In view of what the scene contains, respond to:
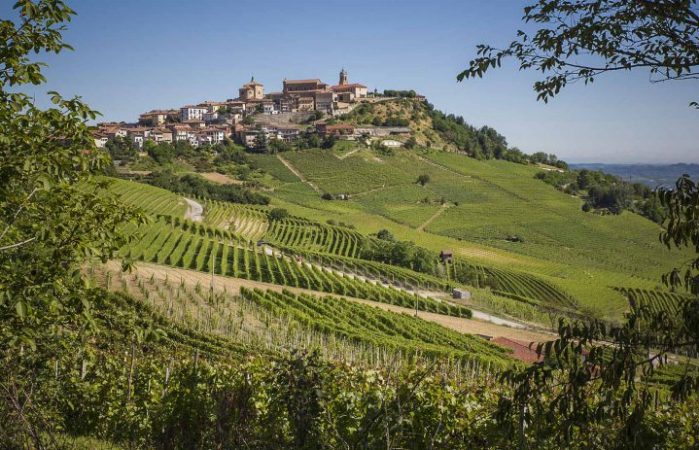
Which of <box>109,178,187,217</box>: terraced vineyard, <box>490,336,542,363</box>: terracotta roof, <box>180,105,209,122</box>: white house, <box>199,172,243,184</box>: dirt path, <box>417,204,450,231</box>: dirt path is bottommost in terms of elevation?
<box>490,336,542,363</box>: terracotta roof

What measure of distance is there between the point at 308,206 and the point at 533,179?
48820mm

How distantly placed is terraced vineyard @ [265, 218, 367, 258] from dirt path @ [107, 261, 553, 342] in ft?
47.2

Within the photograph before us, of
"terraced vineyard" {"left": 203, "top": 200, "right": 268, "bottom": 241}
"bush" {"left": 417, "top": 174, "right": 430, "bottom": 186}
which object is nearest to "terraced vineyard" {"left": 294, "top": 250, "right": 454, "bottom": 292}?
"terraced vineyard" {"left": 203, "top": 200, "right": 268, "bottom": 241}

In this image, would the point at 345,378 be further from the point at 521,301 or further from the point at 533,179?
the point at 533,179

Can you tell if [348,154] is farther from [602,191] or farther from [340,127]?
[602,191]

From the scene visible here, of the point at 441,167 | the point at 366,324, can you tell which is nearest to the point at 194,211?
the point at 366,324

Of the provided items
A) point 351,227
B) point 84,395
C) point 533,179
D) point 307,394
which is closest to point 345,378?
point 307,394

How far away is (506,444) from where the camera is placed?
5.90 m

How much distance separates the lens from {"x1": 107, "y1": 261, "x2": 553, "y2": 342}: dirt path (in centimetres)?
3150

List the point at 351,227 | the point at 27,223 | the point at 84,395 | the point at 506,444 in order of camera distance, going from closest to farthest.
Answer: the point at 27,223, the point at 506,444, the point at 84,395, the point at 351,227

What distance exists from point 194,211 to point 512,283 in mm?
33296

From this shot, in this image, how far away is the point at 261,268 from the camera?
38125 mm

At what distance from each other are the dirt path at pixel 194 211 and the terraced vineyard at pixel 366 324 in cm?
2634

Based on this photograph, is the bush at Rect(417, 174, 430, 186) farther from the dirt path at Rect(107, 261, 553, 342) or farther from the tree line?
the dirt path at Rect(107, 261, 553, 342)
